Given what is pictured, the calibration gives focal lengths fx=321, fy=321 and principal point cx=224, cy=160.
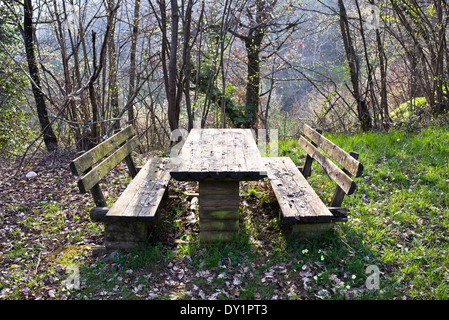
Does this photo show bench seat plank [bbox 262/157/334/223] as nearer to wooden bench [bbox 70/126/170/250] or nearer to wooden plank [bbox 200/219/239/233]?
wooden plank [bbox 200/219/239/233]

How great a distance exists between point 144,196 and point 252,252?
4.09 ft

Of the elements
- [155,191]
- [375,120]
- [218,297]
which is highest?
[375,120]

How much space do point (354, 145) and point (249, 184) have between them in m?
2.30

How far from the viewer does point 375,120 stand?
694cm

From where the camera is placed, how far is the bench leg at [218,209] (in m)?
3.18

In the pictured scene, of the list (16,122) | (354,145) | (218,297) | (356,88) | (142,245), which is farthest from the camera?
(16,122)

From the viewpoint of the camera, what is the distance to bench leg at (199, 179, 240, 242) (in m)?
3.18

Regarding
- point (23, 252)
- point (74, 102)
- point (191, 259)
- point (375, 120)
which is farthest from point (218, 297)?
point (375, 120)

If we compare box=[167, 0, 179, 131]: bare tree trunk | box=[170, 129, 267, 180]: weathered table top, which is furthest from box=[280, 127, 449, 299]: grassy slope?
box=[167, 0, 179, 131]: bare tree trunk

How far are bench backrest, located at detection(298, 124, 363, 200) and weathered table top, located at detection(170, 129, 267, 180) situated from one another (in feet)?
2.55

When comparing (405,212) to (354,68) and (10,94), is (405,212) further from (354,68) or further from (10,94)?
(10,94)

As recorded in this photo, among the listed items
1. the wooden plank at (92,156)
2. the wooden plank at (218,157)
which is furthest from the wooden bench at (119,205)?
the wooden plank at (218,157)

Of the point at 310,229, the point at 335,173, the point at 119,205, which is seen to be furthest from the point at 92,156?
the point at 335,173

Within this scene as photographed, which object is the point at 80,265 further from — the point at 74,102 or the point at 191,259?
the point at 74,102
